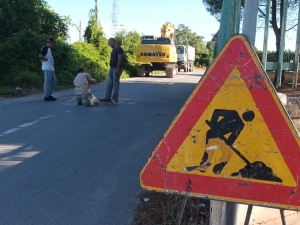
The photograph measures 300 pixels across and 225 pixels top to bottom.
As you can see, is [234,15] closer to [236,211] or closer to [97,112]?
[236,211]

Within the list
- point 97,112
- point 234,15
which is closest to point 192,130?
point 234,15

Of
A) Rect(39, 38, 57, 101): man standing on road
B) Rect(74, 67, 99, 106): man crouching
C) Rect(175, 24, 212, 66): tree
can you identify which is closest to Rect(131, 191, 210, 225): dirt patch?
Rect(74, 67, 99, 106): man crouching

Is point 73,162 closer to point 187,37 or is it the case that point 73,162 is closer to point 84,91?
point 84,91

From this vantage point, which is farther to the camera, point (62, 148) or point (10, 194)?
point (62, 148)

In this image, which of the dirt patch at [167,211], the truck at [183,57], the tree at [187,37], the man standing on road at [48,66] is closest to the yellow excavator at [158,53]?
the truck at [183,57]

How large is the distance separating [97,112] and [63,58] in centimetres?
1239

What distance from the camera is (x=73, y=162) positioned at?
5.39m

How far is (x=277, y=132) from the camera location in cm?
219

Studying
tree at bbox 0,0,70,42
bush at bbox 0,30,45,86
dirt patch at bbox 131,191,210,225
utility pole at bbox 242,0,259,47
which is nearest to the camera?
utility pole at bbox 242,0,259,47

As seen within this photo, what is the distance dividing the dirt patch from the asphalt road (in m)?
0.11

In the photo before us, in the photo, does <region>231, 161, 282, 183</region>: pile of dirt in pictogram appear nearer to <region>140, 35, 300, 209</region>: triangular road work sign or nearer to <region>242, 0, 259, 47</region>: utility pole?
<region>140, 35, 300, 209</region>: triangular road work sign

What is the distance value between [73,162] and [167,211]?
210cm

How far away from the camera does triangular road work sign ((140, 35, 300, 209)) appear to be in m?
2.20

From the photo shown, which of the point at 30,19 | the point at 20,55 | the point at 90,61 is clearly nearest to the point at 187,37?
the point at 90,61
